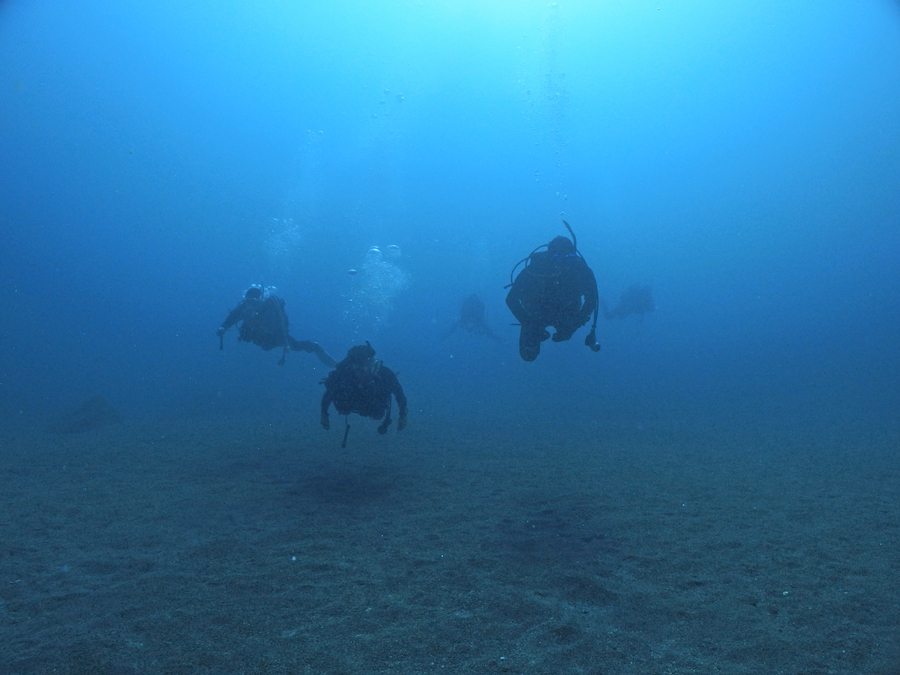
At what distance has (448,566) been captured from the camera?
5285 mm

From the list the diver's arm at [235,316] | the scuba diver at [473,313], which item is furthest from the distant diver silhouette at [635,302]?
the diver's arm at [235,316]

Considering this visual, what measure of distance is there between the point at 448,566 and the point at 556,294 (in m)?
3.75

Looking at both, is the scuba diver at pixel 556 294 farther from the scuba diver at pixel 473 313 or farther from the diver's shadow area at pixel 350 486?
the scuba diver at pixel 473 313

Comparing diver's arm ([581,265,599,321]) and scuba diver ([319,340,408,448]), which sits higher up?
diver's arm ([581,265,599,321])

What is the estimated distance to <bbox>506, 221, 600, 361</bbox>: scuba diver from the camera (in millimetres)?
6891

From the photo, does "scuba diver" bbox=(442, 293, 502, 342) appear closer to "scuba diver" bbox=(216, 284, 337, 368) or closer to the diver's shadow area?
"scuba diver" bbox=(216, 284, 337, 368)

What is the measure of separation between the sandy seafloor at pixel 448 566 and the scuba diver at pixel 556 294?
254cm

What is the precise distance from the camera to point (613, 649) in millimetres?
3812

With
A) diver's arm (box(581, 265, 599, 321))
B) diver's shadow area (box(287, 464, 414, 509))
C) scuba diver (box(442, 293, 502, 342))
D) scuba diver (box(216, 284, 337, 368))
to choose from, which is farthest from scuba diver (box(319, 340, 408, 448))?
scuba diver (box(442, 293, 502, 342))

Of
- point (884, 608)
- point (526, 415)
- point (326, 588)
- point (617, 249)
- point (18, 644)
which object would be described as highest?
point (617, 249)

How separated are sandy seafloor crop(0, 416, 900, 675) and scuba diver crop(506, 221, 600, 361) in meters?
2.54

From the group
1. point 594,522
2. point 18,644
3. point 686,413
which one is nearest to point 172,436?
point 18,644

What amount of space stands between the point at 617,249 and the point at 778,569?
166 m

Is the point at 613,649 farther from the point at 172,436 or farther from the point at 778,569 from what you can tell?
the point at 172,436
